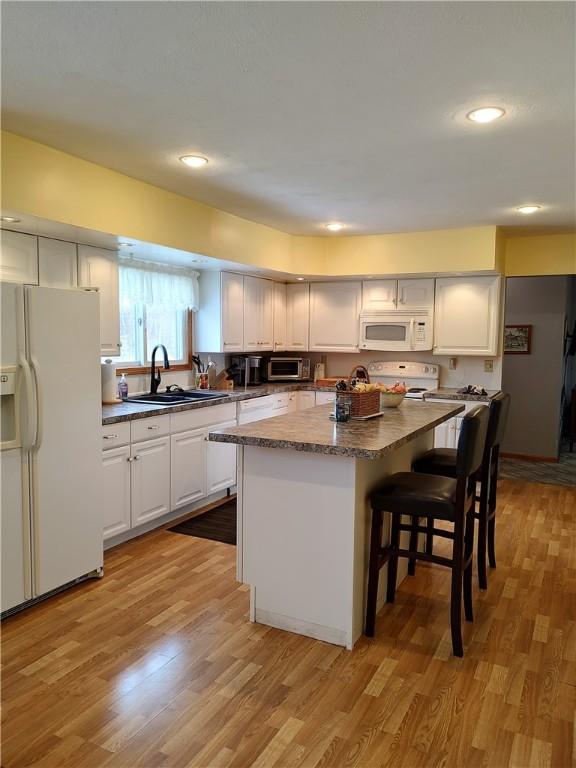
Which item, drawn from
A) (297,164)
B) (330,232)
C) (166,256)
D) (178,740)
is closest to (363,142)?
(297,164)

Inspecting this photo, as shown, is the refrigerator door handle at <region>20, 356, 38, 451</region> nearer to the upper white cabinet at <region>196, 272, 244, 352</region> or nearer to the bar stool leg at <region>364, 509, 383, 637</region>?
the bar stool leg at <region>364, 509, 383, 637</region>

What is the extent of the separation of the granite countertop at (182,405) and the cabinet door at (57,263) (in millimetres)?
879

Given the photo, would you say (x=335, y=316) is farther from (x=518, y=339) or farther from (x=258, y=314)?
(x=518, y=339)

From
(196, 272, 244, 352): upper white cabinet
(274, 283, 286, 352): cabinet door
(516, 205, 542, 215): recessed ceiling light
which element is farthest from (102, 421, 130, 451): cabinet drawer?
(516, 205, 542, 215): recessed ceiling light

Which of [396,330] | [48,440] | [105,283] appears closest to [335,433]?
[48,440]

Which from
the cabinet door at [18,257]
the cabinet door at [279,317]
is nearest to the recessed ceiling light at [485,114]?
the cabinet door at [18,257]

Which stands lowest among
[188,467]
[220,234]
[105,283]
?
[188,467]

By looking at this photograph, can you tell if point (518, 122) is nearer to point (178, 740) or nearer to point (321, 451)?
point (321, 451)

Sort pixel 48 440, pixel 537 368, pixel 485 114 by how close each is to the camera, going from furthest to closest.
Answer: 1. pixel 537 368
2. pixel 48 440
3. pixel 485 114

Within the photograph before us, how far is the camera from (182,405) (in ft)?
13.6

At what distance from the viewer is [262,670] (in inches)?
94.7

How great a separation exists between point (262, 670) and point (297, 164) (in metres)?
2.68

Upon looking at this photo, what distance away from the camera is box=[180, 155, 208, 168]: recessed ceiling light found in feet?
10.3

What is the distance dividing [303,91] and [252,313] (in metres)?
3.35
